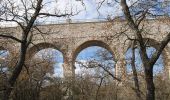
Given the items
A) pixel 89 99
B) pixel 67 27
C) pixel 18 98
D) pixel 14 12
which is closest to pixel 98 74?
pixel 89 99

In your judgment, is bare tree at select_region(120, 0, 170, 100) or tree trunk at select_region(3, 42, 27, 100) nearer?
bare tree at select_region(120, 0, 170, 100)

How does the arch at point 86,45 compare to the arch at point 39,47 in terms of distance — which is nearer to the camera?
the arch at point 39,47

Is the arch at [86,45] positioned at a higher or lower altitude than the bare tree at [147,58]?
higher

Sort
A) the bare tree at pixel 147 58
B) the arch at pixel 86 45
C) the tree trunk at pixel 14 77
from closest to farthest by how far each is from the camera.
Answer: the bare tree at pixel 147 58 → the tree trunk at pixel 14 77 → the arch at pixel 86 45

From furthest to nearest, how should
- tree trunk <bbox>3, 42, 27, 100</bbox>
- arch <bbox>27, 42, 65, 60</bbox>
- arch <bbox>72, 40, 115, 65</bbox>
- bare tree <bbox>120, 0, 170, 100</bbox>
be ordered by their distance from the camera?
arch <bbox>72, 40, 115, 65</bbox>
arch <bbox>27, 42, 65, 60</bbox>
tree trunk <bbox>3, 42, 27, 100</bbox>
bare tree <bbox>120, 0, 170, 100</bbox>

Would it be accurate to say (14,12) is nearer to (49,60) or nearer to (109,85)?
(49,60)

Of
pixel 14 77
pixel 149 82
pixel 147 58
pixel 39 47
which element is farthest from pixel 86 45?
pixel 149 82

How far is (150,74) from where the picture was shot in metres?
10.4

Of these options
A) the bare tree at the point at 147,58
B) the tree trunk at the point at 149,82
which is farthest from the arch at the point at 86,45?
the tree trunk at the point at 149,82

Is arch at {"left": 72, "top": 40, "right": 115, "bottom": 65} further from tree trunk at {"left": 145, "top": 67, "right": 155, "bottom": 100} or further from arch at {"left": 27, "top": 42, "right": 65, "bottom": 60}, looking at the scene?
tree trunk at {"left": 145, "top": 67, "right": 155, "bottom": 100}

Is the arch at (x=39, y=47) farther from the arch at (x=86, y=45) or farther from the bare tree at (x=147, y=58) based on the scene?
the bare tree at (x=147, y=58)

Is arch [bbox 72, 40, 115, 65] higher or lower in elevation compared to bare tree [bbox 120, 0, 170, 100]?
higher

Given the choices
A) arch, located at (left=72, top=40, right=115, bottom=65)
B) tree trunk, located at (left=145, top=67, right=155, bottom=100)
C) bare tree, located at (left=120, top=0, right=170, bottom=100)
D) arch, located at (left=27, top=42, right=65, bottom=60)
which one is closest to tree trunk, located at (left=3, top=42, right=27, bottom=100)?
bare tree, located at (left=120, top=0, right=170, bottom=100)

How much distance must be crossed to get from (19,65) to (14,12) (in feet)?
5.26
